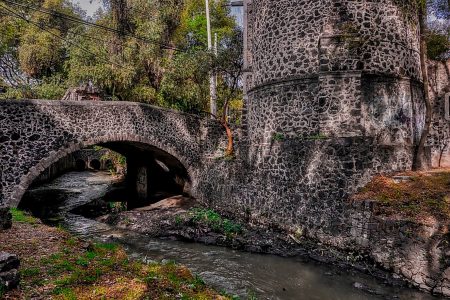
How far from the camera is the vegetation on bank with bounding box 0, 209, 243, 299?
4.91 m

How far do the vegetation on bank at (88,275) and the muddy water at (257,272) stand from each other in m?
2.61

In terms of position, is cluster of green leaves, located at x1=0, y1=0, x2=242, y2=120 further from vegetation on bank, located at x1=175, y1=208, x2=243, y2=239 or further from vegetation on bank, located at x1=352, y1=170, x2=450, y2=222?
vegetation on bank, located at x1=352, y1=170, x2=450, y2=222

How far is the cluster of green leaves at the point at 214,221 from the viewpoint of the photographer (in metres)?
12.3

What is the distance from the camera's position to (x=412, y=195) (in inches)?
354

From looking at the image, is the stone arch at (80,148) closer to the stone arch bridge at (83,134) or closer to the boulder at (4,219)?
the stone arch bridge at (83,134)

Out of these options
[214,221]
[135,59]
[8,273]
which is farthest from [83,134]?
[8,273]

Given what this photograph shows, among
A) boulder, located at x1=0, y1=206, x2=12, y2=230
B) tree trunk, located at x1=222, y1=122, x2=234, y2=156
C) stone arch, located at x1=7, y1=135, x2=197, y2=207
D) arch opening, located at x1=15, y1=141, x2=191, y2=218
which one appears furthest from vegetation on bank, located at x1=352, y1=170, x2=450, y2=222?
arch opening, located at x1=15, y1=141, x2=191, y2=218

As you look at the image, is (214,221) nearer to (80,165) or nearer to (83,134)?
(83,134)

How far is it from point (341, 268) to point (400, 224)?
6.50 feet

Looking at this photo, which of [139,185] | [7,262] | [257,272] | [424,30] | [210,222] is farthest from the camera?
[139,185]

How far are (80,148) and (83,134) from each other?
600mm

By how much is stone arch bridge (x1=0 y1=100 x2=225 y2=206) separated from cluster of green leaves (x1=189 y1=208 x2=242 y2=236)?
2744 millimetres

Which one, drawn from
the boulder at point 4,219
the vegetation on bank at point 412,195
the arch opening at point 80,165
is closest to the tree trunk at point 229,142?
the vegetation on bank at point 412,195

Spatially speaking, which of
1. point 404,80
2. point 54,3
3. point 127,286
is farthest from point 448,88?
point 54,3
